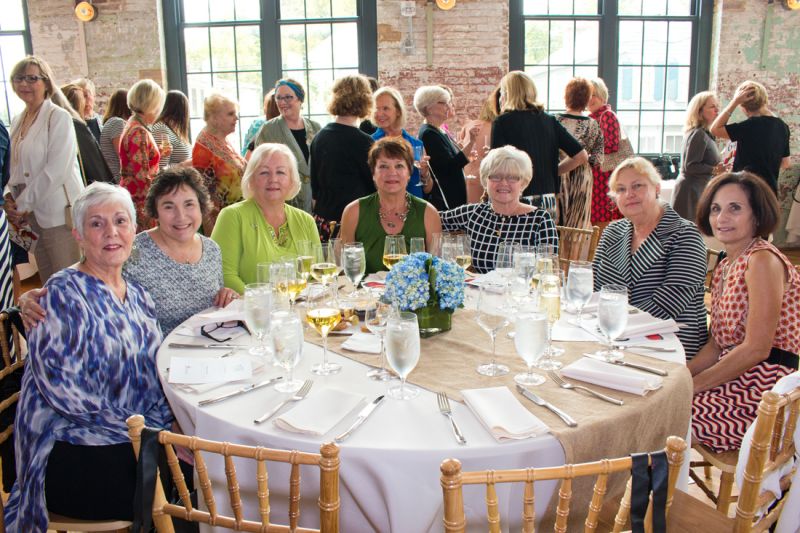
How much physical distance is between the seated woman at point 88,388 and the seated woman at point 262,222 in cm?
73

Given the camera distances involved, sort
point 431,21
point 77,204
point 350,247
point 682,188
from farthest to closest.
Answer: point 431,21 → point 682,188 → point 350,247 → point 77,204

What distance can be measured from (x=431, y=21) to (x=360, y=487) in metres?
5.62

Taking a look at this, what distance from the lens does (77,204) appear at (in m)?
1.98

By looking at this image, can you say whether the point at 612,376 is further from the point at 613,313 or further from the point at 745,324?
the point at 745,324

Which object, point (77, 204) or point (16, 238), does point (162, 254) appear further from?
point (16, 238)

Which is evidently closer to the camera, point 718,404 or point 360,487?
point 360,487

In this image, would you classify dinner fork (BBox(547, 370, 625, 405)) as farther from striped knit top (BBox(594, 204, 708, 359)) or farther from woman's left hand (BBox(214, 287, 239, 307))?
woman's left hand (BBox(214, 287, 239, 307))

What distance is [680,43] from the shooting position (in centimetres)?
682

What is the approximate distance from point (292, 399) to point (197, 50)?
6046mm

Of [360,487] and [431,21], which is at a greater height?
[431,21]

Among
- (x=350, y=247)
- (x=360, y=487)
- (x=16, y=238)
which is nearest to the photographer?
(x=360, y=487)

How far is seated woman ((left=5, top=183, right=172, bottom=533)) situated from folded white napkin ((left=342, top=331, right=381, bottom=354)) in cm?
59

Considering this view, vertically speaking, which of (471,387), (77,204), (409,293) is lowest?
(471,387)

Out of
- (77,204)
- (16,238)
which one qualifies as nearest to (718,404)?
(77,204)
